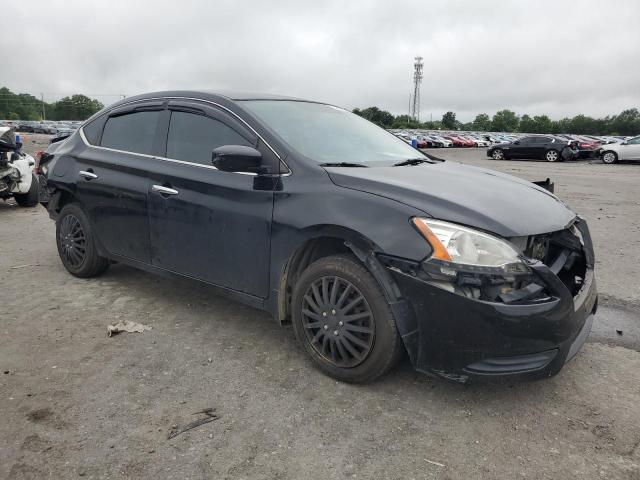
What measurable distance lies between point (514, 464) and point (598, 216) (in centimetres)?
758

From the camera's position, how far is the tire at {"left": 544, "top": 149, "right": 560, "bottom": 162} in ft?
90.6

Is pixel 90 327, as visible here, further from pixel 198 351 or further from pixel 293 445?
pixel 293 445

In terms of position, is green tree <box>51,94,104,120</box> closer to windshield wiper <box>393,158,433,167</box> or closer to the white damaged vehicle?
the white damaged vehicle

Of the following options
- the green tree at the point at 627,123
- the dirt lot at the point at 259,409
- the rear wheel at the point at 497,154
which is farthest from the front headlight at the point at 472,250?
the green tree at the point at 627,123

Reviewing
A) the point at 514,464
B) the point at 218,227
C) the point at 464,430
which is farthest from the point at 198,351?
the point at 514,464

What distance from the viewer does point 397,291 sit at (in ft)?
8.87

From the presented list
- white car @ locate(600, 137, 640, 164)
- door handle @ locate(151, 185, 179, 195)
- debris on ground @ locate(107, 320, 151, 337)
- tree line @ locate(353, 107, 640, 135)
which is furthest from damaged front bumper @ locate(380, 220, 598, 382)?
tree line @ locate(353, 107, 640, 135)

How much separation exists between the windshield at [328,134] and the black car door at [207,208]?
248 millimetres

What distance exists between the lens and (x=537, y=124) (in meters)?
114

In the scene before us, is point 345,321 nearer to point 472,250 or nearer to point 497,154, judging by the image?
point 472,250

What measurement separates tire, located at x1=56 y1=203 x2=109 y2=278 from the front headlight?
3.16 meters

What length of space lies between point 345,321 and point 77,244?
2.92 metres

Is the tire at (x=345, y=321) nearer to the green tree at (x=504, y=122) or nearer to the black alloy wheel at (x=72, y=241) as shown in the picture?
the black alloy wheel at (x=72, y=241)

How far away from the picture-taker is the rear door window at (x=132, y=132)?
13.5ft
